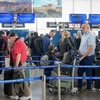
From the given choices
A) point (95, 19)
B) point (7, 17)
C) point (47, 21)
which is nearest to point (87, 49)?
point (95, 19)

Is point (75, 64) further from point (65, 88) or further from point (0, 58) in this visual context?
point (0, 58)

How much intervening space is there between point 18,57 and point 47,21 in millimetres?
20422

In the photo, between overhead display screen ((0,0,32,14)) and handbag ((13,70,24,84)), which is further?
overhead display screen ((0,0,32,14))

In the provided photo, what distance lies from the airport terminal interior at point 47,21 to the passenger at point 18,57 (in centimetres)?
33

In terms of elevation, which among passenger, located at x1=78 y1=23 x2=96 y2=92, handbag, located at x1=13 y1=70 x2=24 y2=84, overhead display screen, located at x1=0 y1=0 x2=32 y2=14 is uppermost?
overhead display screen, located at x1=0 y1=0 x2=32 y2=14

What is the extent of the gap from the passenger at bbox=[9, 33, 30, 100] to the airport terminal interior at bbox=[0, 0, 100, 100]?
332 millimetres

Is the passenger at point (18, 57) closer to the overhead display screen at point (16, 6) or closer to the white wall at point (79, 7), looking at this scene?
the overhead display screen at point (16, 6)

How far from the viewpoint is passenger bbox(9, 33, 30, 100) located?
6273 millimetres

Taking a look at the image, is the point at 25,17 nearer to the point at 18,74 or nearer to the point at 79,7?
the point at 79,7

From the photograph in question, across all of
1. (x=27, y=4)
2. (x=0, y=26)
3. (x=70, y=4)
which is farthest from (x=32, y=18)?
(x=70, y=4)

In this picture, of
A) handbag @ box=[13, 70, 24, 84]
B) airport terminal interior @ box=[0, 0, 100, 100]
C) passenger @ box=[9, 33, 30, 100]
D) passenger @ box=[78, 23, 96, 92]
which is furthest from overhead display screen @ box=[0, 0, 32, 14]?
handbag @ box=[13, 70, 24, 84]

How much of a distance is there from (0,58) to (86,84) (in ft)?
12.3

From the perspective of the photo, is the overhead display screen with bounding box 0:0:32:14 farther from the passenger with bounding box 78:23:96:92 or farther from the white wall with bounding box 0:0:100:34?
the passenger with bounding box 78:23:96:92

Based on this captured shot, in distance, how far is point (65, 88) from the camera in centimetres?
709
